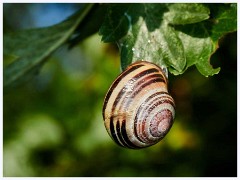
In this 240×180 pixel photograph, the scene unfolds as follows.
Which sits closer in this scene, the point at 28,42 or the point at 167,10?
the point at 167,10

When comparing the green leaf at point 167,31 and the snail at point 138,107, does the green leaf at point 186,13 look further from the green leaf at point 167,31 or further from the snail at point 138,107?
the snail at point 138,107

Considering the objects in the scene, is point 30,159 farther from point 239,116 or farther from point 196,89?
point 239,116

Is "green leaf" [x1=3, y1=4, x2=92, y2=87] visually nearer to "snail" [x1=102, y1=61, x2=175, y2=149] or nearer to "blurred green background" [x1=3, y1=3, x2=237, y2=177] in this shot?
"snail" [x1=102, y1=61, x2=175, y2=149]

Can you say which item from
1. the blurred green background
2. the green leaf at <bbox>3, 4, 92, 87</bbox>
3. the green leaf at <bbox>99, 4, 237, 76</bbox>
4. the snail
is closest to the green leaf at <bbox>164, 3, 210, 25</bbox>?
the green leaf at <bbox>99, 4, 237, 76</bbox>

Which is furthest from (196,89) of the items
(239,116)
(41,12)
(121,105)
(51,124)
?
(121,105)

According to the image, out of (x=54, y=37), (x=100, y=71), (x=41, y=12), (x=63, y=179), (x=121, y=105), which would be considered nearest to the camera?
(x=121, y=105)
